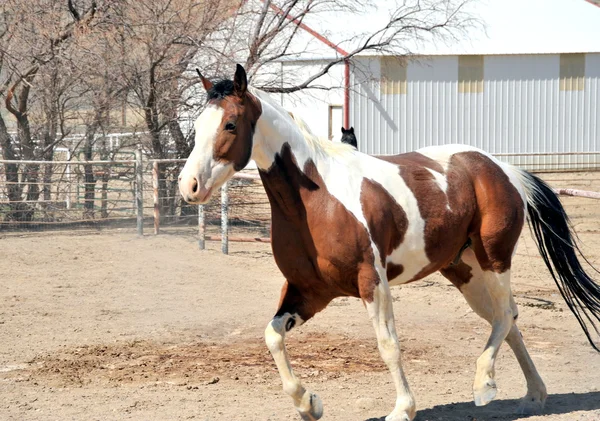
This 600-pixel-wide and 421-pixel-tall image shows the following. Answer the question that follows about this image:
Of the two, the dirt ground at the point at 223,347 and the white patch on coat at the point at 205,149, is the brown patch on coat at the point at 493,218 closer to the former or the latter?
the dirt ground at the point at 223,347

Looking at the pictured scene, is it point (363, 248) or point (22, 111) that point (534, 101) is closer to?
point (22, 111)

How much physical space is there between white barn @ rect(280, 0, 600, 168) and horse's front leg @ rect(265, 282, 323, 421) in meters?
16.6

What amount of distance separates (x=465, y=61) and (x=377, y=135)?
A: 3.20 metres

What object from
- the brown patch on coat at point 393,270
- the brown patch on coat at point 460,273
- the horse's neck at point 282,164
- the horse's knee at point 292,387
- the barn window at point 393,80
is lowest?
the horse's knee at point 292,387

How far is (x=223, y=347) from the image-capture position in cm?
664

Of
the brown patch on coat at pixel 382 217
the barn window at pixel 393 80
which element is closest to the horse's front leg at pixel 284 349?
the brown patch on coat at pixel 382 217

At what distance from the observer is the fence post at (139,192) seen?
508 inches

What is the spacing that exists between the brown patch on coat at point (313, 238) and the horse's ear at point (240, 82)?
403mm

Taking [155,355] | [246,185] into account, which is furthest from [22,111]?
[155,355]

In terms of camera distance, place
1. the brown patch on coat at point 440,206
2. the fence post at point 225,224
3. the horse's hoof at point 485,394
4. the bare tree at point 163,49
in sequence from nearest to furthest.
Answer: the horse's hoof at point 485,394 < the brown patch on coat at point 440,206 < the fence post at point 225,224 < the bare tree at point 163,49

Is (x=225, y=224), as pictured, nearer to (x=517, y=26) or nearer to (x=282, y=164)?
(x=282, y=164)

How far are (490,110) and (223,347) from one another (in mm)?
17039

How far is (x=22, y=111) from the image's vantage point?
13789mm

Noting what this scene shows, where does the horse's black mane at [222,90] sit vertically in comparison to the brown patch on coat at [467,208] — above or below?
above
